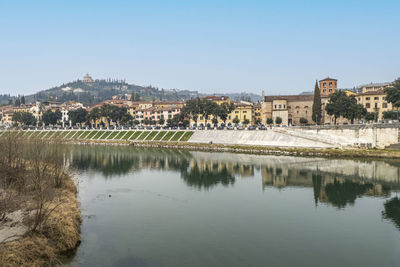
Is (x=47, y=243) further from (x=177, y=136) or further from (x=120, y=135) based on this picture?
(x=120, y=135)

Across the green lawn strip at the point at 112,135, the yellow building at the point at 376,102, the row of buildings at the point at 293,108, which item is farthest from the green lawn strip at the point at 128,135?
the yellow building at the point at 376,102

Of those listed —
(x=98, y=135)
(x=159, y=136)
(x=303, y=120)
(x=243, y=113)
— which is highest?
(x=243, y=113)

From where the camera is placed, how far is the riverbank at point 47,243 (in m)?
17.1

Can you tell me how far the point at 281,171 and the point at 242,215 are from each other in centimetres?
2183

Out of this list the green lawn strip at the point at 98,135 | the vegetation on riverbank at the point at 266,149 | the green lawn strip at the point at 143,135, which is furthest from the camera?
the green lawn strip at the point at 98,135

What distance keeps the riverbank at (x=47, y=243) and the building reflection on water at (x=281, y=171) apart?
19953 millimetres

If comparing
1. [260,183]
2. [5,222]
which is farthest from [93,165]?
[5,222]

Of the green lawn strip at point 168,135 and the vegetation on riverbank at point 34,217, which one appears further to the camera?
the green lawn strip at point 168,135

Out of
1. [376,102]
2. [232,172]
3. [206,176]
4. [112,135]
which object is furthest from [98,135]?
[376,102]

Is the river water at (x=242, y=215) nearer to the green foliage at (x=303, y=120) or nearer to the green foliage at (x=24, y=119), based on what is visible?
the green foliage at (x=303, y=120)

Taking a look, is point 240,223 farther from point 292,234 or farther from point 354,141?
point 354,141

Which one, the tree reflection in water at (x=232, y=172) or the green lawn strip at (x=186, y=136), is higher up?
the green lawn strip at (x=186, y=136)

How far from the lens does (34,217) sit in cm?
2067

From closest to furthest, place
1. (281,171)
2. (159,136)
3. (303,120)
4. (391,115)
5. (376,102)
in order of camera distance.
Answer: (281,171) → (391,115) → (159,136) → (376,102) → (303,120)
